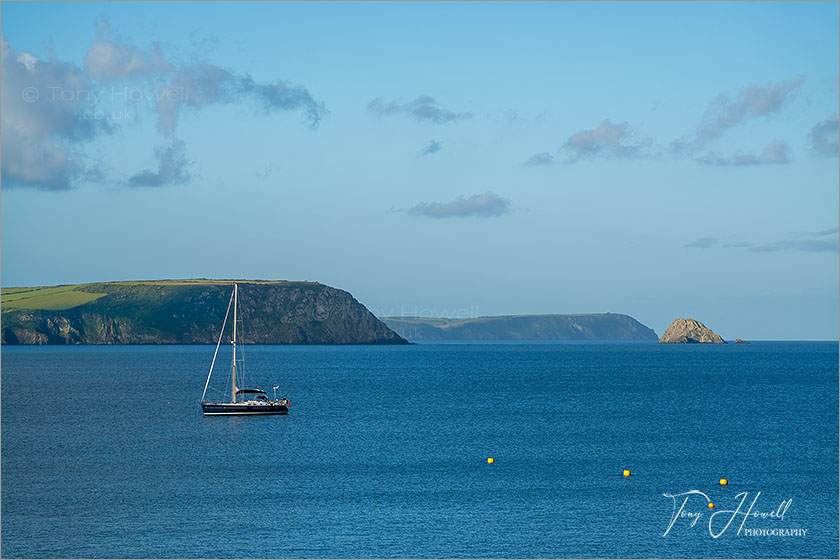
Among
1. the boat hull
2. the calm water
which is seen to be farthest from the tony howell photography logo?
the boat hull

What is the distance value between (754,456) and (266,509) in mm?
44334

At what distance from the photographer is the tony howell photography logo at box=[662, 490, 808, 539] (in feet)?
167

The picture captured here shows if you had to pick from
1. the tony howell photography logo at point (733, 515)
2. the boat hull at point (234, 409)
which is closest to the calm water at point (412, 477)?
the tony howell photography logo at point (733, 515)

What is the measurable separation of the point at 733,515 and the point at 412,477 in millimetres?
22628

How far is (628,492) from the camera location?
6009 centimetres

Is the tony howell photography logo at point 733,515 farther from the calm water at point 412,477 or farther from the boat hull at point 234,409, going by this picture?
the boat hull at point 234,409

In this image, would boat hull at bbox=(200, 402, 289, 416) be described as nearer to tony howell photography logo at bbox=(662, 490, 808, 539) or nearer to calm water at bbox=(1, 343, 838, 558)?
calm water at bbox=(1, 343, 838, 558)

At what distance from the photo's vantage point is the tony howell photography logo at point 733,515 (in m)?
50.8

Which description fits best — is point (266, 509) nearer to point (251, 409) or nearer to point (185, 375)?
point (251, 409)

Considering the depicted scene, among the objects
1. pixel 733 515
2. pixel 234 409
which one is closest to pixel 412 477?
pixel 733 515

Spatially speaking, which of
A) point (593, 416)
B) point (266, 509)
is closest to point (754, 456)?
point (593, 416)

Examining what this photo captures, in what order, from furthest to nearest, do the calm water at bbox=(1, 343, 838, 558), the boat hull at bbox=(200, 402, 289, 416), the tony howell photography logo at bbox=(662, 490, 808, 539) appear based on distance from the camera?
1. the boat hull at bbox=(200, 402, 289, 416)
2. the tony howell photography logo at bbox=(662, 490, 808, 539)
3. the calm water at bbox=(1, 343, 838, 558)

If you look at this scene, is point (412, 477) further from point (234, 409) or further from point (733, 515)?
point (234, 409)

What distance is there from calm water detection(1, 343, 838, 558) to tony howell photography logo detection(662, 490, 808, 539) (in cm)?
32
